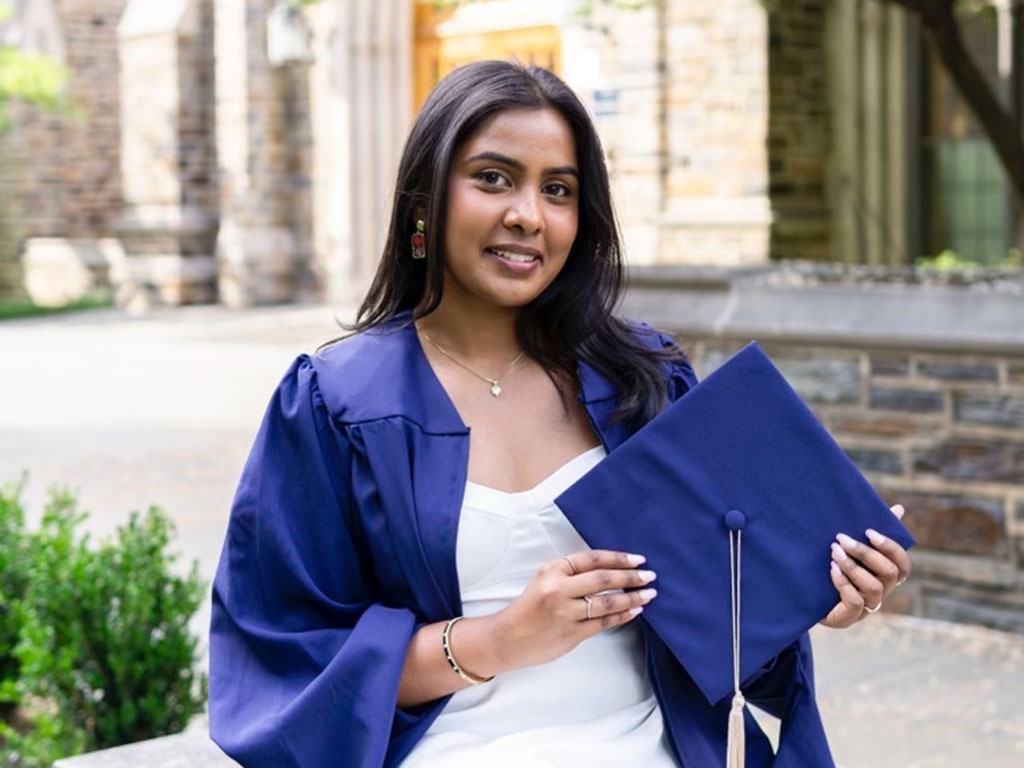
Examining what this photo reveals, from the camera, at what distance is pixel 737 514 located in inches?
81.4

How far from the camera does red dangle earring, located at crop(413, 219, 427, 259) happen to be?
227 centimetres

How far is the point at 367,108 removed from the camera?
711 inches

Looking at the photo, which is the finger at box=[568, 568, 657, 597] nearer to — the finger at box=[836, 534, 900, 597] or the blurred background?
the finger at box=[836, 534, 900, 597]

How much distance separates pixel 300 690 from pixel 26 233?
21.7m

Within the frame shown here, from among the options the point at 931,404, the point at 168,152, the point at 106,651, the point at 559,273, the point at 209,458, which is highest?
the point at 168,152

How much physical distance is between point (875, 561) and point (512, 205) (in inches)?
26.0

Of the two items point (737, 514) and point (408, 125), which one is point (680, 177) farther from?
point (737, 514)

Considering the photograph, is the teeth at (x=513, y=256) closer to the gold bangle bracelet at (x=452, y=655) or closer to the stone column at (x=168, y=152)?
the gold bangle bracelet at (x=452, y=655)

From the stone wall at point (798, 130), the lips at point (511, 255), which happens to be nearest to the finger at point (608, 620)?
the lips at point (511, 255)

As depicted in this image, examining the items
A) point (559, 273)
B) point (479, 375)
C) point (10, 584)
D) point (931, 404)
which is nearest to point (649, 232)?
point (931, 404)

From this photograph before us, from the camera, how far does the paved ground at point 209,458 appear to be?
465cm

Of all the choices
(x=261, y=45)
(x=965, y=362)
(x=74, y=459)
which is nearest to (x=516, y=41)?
(x=261, y=45)

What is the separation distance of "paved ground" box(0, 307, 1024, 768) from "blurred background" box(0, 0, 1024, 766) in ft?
0.08

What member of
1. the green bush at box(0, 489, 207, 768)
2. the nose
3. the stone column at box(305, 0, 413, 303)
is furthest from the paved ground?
the nose
